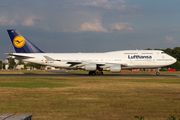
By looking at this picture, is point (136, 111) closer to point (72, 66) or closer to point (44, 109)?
point (44, 109)

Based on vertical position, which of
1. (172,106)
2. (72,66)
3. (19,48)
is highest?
(19,48)

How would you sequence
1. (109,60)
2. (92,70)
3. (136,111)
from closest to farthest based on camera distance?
1. (136,111)
2. (92,70)
3. (109,60)

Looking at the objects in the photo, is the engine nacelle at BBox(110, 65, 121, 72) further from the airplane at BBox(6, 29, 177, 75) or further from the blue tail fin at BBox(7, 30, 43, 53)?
the blue tail fin at BBox(7, 30, 43, 53)

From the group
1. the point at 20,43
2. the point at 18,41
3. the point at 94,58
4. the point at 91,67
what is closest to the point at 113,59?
the point at 94,58

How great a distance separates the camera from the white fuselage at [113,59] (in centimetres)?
4175

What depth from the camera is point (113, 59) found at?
4266 cm

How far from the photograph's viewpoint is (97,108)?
10.8 metres

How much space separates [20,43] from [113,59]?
1905cm

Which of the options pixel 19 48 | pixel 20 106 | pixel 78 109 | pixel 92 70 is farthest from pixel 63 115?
pixel 19 48

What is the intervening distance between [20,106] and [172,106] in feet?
25.6

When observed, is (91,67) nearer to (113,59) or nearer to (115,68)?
(115,68)

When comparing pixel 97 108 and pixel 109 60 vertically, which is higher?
pixel 109 60

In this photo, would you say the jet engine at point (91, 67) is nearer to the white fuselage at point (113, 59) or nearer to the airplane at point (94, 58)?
the airplane at point (94, 58)

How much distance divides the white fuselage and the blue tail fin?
1314 millimetres
